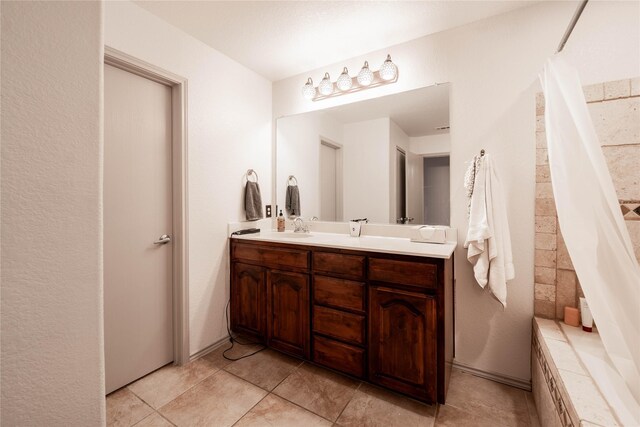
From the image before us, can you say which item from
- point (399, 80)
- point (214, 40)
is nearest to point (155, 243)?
point (214, 40)

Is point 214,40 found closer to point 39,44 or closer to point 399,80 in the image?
point 399,80

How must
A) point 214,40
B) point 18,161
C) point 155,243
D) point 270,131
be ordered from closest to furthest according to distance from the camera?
point 18,161, point 155,243, point 214,40, point 270,131

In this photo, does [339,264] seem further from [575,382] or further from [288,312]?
[575,382]

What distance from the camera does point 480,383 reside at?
1.79 m

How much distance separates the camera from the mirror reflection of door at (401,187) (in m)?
2.13

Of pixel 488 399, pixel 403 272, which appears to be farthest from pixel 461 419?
pixel 403 272

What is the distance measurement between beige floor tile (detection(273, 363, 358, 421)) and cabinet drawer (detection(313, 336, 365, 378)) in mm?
102

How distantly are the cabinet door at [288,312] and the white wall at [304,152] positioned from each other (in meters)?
0.78

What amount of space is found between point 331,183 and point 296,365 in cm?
150

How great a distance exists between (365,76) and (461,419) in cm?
236

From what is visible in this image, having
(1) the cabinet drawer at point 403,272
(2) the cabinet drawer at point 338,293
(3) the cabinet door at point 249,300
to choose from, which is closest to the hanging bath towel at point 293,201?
(3) the cabinet door at point 249,300

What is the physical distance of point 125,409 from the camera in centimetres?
156

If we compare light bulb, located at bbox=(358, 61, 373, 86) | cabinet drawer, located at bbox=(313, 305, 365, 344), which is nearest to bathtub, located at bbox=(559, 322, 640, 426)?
cabinet drawer, located at bbox=(313, 305, 365, 344)

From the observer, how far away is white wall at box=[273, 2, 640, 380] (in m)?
1.54
